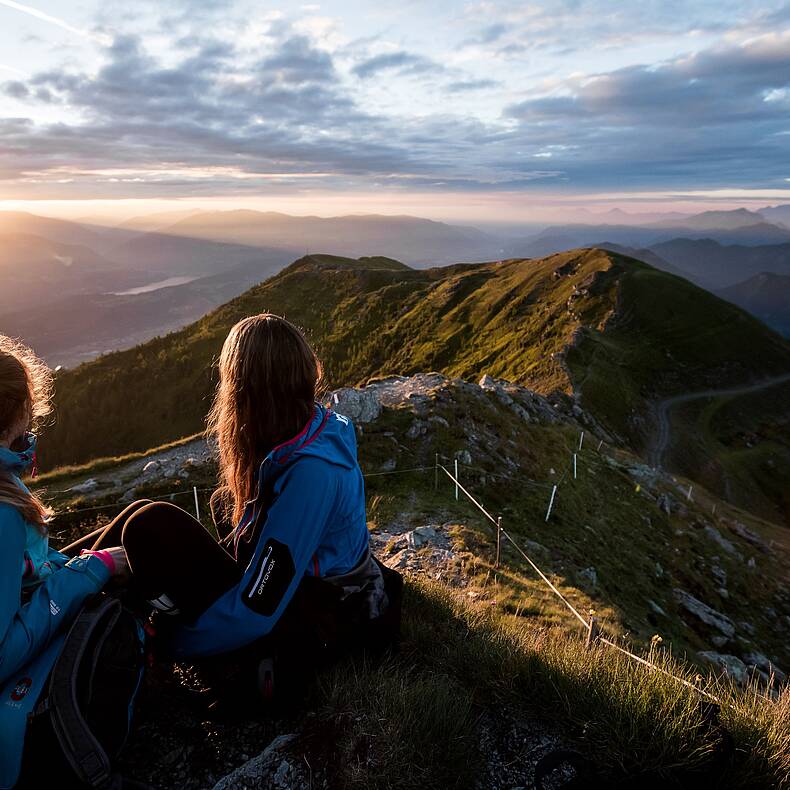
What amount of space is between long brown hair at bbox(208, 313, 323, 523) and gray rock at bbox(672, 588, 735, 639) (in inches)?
543

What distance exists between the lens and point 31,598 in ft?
8.89

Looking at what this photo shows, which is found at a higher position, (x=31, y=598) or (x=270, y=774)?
(x=31, y=598)

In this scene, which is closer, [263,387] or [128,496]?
[263,387]

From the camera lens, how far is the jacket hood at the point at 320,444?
10.1 ft

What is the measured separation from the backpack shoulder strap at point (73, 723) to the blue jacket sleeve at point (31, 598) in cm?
16

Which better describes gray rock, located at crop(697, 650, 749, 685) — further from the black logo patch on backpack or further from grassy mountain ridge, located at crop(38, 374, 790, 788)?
the black logo patch on backpack

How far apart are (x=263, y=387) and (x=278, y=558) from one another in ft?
3.68

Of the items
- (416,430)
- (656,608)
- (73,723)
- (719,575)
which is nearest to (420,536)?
(416,430)

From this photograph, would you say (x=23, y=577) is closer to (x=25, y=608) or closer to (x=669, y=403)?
(x=25, y=608)

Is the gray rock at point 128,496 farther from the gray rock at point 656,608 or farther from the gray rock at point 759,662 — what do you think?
the gray rock at point 759,662

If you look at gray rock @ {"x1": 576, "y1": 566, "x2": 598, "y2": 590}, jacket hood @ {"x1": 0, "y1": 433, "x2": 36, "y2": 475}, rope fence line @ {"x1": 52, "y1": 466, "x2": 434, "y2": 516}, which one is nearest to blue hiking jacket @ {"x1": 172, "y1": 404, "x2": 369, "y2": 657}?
jacket hood @ {"x1": 0, "y1": 433, "x2": 36, "y2": 475}

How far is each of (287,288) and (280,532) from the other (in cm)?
9233

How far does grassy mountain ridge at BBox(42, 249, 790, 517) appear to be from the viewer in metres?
50.2

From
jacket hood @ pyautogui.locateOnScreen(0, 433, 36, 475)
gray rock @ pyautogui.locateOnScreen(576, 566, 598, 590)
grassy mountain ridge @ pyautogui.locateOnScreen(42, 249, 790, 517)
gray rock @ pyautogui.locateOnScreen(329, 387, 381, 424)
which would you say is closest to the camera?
jacket hood @ pyautogui.locateOnScreen(0, 433, 36, 475)
